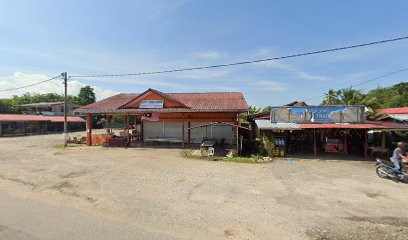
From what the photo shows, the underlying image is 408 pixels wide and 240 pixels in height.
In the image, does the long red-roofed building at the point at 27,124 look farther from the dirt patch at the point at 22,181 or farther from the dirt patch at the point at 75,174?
the dirt patch at the point at 75,174

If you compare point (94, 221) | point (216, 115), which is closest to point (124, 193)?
point (94, 221)

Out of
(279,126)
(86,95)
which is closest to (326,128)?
(279,126)

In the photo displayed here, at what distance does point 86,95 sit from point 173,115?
5613 centimetres

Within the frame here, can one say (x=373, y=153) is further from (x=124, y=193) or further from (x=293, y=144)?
(x=124, y=193)

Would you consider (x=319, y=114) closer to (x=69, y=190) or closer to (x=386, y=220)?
(x=386, y=220)

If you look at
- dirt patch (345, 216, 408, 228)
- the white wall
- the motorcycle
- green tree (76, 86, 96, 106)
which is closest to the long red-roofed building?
the white wall

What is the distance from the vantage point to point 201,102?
842 inches

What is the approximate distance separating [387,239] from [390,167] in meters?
→ 6.27

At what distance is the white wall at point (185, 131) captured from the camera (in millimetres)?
20797

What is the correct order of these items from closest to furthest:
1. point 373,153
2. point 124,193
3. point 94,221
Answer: point 94,221 < point 124,193 < point 373,153

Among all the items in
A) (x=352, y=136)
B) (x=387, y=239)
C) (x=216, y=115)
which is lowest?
(x=387, y=239)

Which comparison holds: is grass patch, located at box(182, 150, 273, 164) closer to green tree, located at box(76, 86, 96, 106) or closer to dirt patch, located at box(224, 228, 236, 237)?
dirt patch, located at box(224, 228, 236, 237)

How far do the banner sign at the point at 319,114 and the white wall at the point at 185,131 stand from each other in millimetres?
4985

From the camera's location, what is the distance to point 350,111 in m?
15.7
